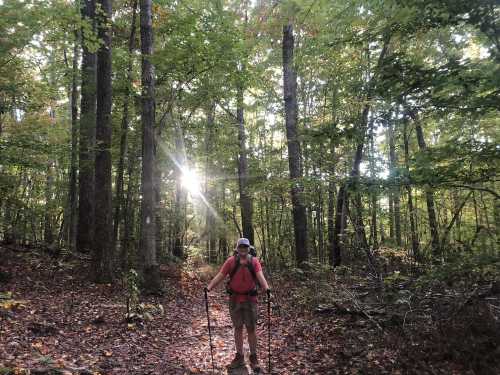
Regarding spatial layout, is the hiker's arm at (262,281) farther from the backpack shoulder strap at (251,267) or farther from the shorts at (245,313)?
the shorts at (245,313)

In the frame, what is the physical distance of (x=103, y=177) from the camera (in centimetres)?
1134

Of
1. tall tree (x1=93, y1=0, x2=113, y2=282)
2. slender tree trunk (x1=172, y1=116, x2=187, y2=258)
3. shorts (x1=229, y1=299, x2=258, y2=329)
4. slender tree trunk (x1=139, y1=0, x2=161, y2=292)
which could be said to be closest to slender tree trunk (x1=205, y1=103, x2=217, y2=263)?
slender tree trunk (x1=172, y1=116, x2=187, y2=258)

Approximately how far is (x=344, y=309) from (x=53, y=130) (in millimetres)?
15029

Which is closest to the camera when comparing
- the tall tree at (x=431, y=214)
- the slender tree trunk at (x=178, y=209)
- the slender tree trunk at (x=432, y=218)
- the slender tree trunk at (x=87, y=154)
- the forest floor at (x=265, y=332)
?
the forest floor at (x=265, y=332)

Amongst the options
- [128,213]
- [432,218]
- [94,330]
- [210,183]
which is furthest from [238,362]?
[210,183]

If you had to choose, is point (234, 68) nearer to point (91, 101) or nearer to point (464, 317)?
point (91, 101)

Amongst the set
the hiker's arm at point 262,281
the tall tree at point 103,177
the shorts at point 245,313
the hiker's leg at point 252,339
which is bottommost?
the hiker's leg at point 252,339

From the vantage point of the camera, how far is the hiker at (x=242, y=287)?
607 cm

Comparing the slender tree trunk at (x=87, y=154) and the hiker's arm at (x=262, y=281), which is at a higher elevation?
the slender tree trunk at (x=87, y=154)

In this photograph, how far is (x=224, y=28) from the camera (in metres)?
10.9

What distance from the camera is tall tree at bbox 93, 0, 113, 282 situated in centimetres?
1097

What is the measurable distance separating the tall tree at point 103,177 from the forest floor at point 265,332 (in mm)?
722

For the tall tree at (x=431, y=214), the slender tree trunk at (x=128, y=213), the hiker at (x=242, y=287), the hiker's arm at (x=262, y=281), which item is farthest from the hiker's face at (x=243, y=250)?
the slender tree trunk at (x=128, y=213)

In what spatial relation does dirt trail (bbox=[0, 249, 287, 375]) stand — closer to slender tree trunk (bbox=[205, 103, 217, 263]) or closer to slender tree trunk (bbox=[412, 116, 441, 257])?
slender tree trunk (bbox=[412, 116, 441, 257])
